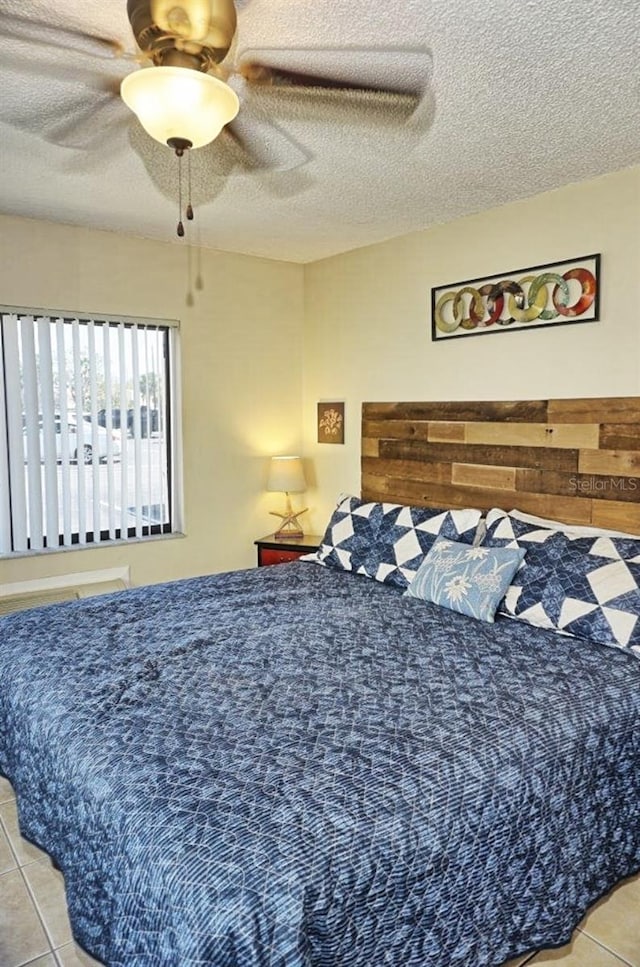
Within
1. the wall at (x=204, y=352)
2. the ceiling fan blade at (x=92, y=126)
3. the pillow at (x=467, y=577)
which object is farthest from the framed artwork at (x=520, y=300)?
the ceiling fan blade at (x=92, y=126)

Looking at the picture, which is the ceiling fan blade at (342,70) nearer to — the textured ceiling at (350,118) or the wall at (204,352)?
the textured ceiling at (350,118)

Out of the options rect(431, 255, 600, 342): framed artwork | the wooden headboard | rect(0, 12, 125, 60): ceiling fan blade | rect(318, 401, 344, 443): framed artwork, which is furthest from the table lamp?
rect(0, 12, 125, 60): ceiling fan blade

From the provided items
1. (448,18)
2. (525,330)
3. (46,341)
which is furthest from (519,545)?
(46,341)

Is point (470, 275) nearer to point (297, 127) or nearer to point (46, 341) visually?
point (297, 127)

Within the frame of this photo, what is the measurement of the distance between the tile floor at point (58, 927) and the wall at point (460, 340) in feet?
6.24

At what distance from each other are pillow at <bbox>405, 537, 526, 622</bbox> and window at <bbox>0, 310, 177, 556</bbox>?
1846 mm

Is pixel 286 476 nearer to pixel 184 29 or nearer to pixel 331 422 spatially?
pixel 331 422

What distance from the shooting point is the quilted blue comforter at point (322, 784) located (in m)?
1.27

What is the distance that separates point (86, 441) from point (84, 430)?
0.21ft

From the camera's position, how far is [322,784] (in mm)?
1465

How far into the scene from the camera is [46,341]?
136 inches

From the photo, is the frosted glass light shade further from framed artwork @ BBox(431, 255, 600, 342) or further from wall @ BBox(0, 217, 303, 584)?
wall @ BBox(0, 217, 303, 584)

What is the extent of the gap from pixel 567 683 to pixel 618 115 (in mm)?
1883

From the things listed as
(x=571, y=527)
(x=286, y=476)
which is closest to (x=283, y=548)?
(x=286, y=476)
